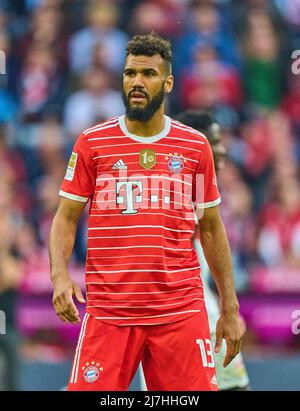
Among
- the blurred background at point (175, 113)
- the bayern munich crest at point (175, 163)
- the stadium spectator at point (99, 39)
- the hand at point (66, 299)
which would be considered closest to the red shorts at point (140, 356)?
the hand at point (66, 299)

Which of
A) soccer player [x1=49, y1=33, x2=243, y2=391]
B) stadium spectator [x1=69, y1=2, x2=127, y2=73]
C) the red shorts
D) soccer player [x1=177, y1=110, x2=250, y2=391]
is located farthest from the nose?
stadium spectator [x1=69, y1=2, x2=127, y2=73]

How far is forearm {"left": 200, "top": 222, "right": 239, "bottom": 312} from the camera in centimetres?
629

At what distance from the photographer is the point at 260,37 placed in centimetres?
1348

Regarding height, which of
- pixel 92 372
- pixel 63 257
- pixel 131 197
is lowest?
pixel 92 372

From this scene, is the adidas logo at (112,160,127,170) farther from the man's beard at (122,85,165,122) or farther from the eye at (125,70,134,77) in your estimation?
the eye at (125,70,134,77)

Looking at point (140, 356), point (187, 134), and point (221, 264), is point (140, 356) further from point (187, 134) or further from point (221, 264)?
point (187, 134)

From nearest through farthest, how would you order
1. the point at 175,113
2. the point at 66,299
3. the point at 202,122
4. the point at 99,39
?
the point at 66,299, the point at 202,122, the point at 175,113, the point at 99,39

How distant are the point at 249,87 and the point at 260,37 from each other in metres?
0.64

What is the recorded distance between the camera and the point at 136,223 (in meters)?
6.02

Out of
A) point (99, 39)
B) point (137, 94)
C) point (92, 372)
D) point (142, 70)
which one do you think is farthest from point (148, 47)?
point (99, 39)

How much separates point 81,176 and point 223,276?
93cm

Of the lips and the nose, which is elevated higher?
the nose
